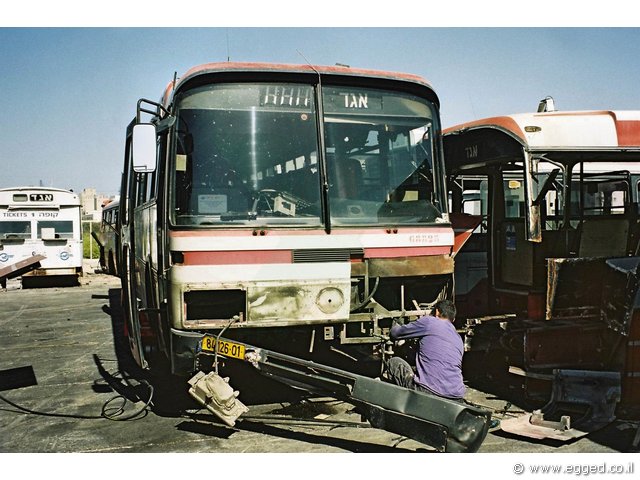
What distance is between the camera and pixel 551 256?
7699mm

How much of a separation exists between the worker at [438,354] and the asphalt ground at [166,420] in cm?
55

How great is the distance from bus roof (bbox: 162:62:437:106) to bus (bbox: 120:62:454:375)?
0.02 metres

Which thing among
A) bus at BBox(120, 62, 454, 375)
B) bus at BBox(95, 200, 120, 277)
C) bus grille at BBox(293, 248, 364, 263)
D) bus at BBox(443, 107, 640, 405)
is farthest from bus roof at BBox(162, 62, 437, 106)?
bus at BBox(95, 200, 120, 277)

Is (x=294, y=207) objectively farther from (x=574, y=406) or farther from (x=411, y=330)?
(x=574, y=406)

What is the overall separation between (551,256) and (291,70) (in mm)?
3785

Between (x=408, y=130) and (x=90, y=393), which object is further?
(x=90, y=393)

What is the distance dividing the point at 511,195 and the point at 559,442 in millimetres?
4780

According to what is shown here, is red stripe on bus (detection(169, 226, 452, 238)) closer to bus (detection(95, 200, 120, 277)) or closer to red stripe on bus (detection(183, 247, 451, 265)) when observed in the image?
red stripe on bus (detection(183, 247, 451, 265))

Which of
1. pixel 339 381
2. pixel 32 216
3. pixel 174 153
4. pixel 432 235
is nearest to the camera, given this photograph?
pixel 339 381

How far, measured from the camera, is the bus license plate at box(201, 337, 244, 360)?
5602mm

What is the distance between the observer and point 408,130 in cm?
666

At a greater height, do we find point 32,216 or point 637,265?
point 32,216

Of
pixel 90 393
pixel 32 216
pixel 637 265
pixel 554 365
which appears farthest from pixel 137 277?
pixel 32 216

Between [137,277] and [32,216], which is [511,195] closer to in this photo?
[137,277]
